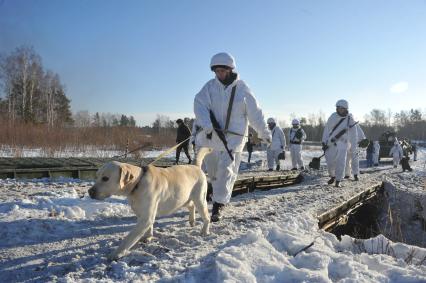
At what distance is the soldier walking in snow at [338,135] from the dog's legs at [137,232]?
28.9ft

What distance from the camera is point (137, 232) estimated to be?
13.9 feet

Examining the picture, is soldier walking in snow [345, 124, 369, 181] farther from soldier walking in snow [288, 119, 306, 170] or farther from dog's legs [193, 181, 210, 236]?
dog's legs [193, 181, 210, 236]

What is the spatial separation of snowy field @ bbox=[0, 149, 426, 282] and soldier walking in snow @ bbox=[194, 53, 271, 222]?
635 mm

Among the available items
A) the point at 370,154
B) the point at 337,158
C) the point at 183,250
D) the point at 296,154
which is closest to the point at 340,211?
the point at 337,158

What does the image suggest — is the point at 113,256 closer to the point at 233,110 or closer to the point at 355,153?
the point at 233,110

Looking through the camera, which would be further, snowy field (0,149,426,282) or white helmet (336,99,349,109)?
white helmet (336,99,349,109)

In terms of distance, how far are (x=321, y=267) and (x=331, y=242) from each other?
58.4 inches

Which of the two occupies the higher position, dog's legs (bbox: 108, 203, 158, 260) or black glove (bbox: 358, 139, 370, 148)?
black glove (bbox: 358, 139, 370, 148)

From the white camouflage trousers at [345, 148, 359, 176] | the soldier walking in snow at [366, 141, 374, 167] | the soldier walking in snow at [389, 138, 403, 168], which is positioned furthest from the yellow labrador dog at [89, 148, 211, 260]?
the soldier walking in snow at [366, 141, 374, 167]

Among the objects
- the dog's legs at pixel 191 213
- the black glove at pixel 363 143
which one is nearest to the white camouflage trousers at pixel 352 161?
the black glove at pixel 363 143

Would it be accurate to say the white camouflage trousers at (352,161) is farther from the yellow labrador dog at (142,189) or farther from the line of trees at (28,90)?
the line of trees at (28,90)

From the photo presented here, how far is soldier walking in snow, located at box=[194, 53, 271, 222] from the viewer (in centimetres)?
642

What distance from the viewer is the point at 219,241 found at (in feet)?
16.3

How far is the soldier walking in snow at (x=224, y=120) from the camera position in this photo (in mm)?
6422
